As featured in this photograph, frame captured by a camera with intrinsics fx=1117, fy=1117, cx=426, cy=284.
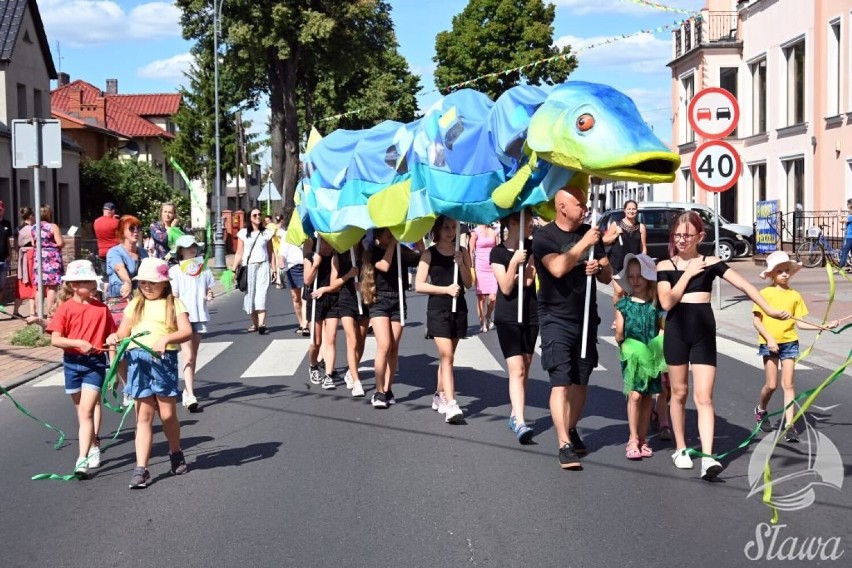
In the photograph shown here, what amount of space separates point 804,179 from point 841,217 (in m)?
3.05

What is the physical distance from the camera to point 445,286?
8945mm

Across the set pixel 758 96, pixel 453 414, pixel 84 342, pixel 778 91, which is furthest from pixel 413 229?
pixel 758 96

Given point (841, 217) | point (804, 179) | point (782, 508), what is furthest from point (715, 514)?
point (804, 179)

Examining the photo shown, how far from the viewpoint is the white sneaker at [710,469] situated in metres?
6.58

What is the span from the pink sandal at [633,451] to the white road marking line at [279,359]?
505 cm

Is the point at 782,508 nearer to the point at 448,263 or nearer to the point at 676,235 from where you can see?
the point at 676,235

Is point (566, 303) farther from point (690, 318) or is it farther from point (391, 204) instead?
point (391, 204)

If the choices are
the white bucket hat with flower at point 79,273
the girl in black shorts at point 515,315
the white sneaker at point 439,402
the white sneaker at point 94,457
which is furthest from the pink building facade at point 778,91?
the white sneaker at point 94,457

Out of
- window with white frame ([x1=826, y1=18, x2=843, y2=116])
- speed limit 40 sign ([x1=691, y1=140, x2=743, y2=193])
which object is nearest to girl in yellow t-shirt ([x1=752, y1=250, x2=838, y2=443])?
speed limit 40 sign ([x1=691, y1=140, x2=743, y2=193])

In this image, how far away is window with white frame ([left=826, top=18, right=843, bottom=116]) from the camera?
1152 inches

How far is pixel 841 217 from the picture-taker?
1119 inches

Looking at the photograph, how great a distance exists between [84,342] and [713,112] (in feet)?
34.9

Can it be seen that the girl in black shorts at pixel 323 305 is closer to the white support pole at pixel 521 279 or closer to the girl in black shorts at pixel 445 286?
the girl in black shorts at pixel 445 286

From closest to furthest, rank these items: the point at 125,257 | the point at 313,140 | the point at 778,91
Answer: the point at 125,257
the point at 313,140
the point at 778,91
